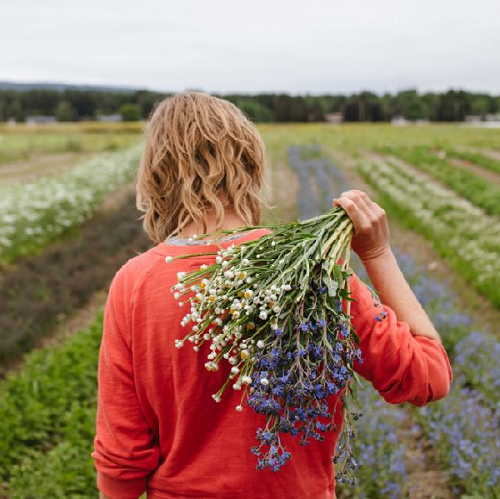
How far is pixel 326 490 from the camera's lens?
164 cm

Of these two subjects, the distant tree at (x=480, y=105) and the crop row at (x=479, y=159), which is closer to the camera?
the crop row at (x=479, y=159)

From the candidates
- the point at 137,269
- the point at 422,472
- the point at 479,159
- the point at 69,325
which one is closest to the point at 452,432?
the point at 422,472

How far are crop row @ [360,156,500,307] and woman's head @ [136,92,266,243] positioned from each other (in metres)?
5.99

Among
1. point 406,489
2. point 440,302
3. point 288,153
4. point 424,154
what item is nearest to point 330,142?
point 288,153

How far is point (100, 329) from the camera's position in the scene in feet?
19.6

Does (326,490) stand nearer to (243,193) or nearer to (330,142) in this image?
(243,193)

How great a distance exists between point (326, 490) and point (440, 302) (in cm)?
480

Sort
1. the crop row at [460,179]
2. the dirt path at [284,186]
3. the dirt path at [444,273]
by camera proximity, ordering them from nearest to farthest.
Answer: the dirt path at [444,273], the dirt path at [284,186], the crop row at [460,179]

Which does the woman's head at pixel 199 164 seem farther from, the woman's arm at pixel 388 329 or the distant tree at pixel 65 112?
the distant tree at pixel 65 112

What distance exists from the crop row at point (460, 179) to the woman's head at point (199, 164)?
11.4 m

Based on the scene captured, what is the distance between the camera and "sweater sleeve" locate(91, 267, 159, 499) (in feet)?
5.22

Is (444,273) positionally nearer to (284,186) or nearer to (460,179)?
(460,179)

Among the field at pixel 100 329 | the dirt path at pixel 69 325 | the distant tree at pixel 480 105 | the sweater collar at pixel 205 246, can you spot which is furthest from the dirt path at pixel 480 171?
the distant tree at pixel 480 105

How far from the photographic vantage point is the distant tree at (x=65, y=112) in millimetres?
84500
